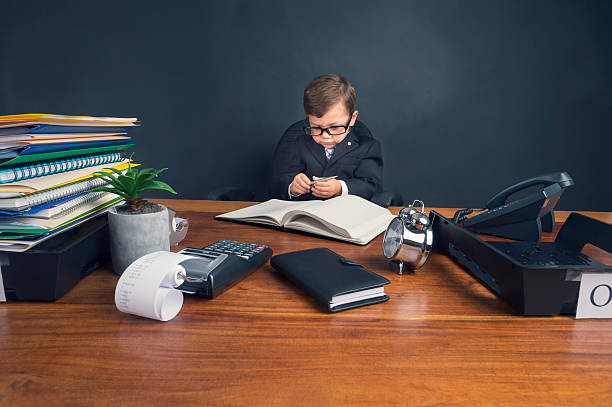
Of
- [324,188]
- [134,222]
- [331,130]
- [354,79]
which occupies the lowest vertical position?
[324,188]

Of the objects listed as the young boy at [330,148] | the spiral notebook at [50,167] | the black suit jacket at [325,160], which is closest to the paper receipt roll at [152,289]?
the spiral notebook at [50,167]

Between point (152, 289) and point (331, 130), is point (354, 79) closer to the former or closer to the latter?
point (331, 130)

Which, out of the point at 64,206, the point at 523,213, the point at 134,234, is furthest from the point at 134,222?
the point at 523,213

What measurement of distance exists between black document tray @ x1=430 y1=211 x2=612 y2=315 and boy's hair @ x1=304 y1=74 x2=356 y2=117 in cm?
102

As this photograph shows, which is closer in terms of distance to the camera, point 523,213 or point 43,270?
point 43,270

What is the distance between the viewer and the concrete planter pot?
686 millimetres

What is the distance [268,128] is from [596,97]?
2.22 metres

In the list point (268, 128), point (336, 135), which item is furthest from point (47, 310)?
point (268, 128)

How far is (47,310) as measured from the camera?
59 centimetres

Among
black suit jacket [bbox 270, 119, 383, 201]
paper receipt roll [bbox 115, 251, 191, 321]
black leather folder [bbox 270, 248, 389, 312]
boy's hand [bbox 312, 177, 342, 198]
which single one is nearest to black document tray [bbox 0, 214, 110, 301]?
paper receipt roll [bbox 115, 251, 191, 321]

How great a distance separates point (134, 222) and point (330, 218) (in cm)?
48

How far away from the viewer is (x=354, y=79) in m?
2.71

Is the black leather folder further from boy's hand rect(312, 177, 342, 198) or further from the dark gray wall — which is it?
the dark gray wall

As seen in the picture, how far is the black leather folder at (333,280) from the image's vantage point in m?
0.61
